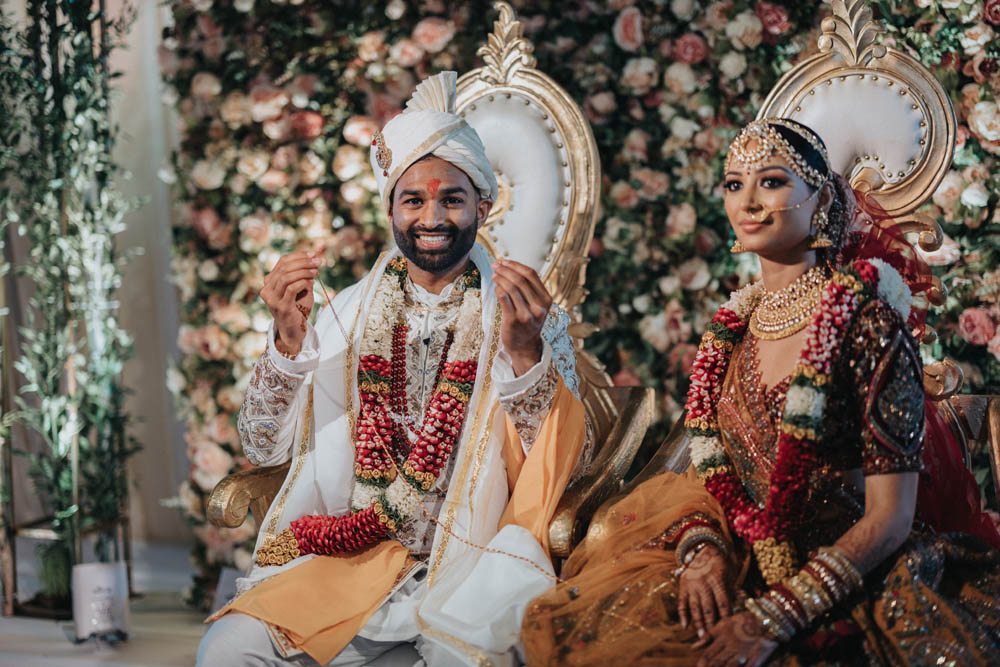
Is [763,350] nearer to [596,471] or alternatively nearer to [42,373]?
[596,471]

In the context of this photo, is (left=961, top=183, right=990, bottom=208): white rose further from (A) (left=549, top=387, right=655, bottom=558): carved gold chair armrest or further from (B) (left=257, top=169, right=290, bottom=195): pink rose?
(B) (left=257, top=169, right=290, bottom=195): pink rose

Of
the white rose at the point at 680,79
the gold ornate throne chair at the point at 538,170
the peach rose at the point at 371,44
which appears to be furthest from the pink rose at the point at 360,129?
the white rose at the point at 680,79

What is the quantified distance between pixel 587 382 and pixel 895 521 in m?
1.35

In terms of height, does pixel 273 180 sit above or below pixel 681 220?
above

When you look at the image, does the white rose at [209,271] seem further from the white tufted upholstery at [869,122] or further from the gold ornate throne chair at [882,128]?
the white tufted upholstery at [869,122]

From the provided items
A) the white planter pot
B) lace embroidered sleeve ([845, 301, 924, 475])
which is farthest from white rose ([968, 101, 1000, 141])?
the white planter pot

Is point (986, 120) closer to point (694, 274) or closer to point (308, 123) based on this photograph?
point (694, 274)

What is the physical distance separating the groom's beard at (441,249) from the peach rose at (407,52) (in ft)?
5.40

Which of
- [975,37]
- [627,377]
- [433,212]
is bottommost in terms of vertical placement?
[627,377]

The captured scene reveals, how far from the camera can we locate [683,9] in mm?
3883

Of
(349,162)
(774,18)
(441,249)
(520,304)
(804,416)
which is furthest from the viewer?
(349,162)

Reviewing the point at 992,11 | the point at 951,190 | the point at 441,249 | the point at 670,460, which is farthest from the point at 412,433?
the point at 992,11

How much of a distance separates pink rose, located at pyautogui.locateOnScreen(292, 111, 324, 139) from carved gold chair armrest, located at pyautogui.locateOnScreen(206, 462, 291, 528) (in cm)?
187

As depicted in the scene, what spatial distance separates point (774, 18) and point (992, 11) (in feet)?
2.43
